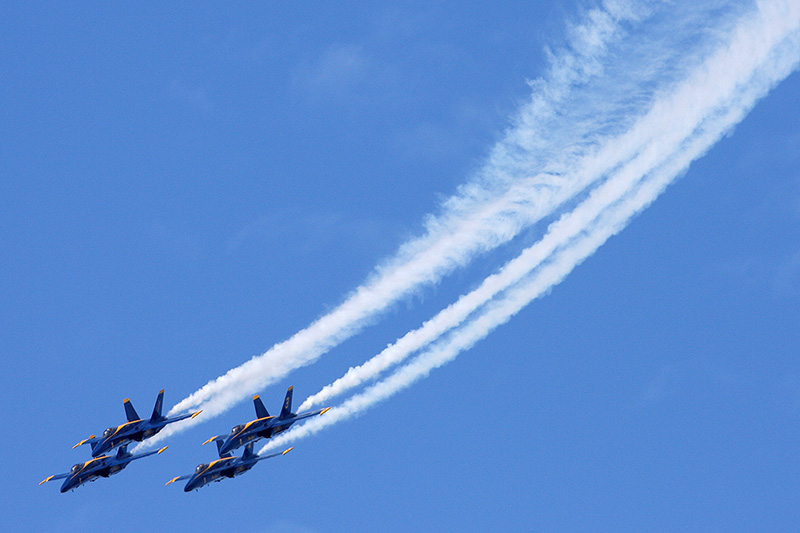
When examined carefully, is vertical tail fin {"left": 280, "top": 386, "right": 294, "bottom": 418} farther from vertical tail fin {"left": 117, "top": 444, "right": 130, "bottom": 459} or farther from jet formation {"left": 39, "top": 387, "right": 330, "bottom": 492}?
vertical tail fin {"left": 117, "top": 444, "right": 130, "bottom": 459}

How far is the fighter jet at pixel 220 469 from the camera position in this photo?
77.9 meters

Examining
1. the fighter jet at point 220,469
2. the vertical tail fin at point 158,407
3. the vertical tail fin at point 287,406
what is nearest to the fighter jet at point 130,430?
the vertical tail fin at point 158,407

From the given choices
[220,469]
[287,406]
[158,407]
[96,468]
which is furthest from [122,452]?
[287,406]

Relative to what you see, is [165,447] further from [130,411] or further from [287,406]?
[287,406]

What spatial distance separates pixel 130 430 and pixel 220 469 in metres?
7.16

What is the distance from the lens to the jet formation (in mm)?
76562

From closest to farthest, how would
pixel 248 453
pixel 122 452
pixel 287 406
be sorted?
pixel 287 406, pixel 248 453, pixel 122 452

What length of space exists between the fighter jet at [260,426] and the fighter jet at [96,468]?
695 cm

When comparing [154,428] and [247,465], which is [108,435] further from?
[247,465]

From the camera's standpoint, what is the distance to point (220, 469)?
7806cm

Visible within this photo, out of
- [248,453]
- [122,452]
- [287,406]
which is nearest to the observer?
[287,406]

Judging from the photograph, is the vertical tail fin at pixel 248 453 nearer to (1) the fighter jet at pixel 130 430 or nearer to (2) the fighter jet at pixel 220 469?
(2) the fighter jet at pixel 220 469

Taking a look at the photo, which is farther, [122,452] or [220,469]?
[122,452]

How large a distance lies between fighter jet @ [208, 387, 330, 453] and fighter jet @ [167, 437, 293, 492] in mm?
844
